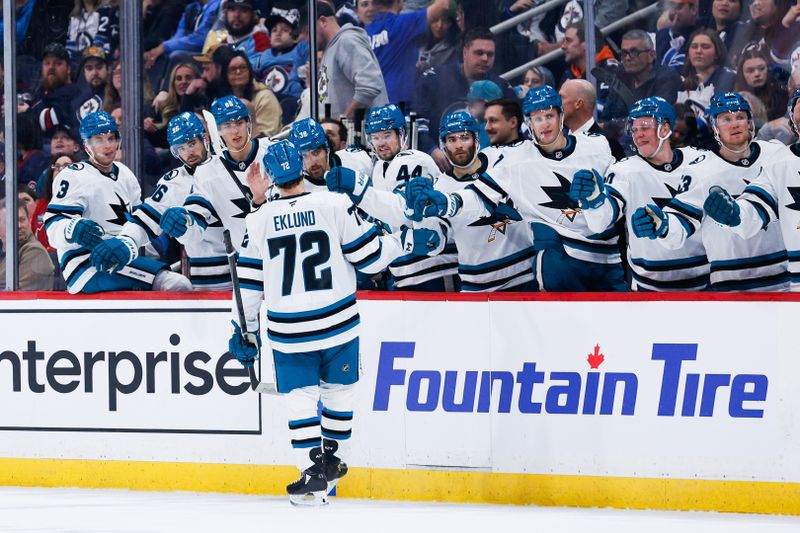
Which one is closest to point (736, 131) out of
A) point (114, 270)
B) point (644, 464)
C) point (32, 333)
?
point (644, 464)

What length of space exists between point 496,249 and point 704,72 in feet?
5.06

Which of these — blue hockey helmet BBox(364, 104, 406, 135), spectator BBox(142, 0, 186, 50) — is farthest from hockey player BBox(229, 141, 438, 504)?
spectator BBox(142, 0, 186, 50)

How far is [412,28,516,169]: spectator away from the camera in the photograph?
6438mm

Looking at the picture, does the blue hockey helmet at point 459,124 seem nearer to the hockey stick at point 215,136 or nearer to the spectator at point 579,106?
the spectator at point 579,106

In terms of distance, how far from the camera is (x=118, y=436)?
5.04 meters

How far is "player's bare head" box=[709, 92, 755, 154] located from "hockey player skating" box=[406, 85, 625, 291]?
0.44 m

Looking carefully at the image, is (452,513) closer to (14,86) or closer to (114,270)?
(114,270)

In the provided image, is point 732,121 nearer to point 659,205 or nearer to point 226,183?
point 659,205

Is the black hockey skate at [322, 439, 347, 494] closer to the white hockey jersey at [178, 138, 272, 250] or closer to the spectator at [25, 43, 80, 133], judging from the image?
the white hockey jersey at [178, 138, 272, 250]

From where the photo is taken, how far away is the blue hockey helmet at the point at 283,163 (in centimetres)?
433

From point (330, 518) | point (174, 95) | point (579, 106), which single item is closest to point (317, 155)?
point (579, 106)

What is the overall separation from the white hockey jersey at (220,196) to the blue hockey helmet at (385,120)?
0.47 m

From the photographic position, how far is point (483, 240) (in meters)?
5.03

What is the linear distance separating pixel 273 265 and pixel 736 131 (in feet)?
5.74
